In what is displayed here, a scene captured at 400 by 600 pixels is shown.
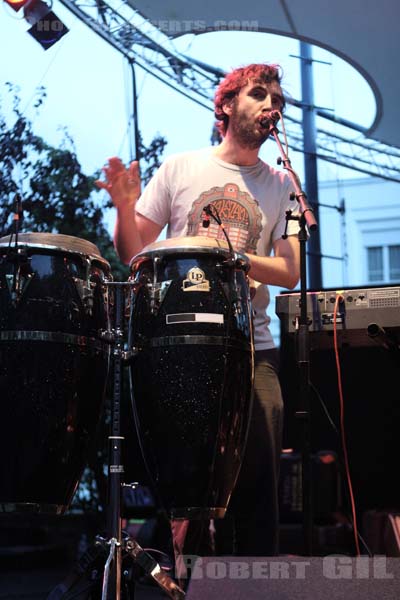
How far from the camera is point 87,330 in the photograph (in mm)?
2098

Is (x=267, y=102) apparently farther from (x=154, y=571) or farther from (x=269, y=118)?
(x=154, y=571)

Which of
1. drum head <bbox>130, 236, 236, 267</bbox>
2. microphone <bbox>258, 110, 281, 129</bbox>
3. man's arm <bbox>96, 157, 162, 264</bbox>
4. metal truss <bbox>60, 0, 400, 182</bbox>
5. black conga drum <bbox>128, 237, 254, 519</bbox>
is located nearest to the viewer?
black conga drum <bbox>128, 237, 254, 519</bbox>

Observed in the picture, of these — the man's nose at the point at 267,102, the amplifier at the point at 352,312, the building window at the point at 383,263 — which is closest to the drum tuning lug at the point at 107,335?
the amplifier at the point at 352,312

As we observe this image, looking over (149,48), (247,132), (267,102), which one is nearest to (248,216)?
(247,132)

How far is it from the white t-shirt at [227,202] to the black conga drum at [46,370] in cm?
67

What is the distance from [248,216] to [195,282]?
621 mm

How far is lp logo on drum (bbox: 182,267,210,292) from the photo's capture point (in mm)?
2160

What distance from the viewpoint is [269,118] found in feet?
8.77

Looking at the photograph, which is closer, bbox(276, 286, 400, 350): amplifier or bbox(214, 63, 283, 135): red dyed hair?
bbox(276, 286, 400, 350): amplifier

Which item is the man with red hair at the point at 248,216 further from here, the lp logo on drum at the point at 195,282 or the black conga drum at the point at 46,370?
the black conga drum at the point at 46,370

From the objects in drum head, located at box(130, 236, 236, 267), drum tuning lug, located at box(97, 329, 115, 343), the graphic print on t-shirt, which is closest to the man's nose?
the graphic print on t-shirt

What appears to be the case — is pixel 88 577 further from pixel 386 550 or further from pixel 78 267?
pixel 386 550

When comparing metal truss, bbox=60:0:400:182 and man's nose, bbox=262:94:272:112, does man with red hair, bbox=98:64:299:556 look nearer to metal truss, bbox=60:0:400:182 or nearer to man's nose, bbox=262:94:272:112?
man's nose, bbox=262:94:272:112

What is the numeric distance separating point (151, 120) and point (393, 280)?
1694 mm
